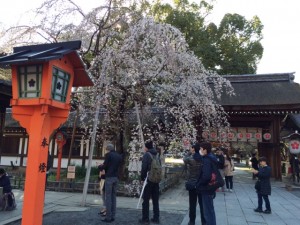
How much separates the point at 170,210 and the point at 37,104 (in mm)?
5333

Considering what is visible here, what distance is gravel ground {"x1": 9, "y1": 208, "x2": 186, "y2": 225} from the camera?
6715 mm

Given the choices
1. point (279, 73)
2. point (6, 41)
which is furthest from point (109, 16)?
point (279, 73)

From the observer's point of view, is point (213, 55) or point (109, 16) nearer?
point (109, 16)

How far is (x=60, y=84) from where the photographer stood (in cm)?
528

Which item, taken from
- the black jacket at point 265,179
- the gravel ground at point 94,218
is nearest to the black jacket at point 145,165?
the gravel ground at point 94,218

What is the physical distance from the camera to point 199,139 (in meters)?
16.0

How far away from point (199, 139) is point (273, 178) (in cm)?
529

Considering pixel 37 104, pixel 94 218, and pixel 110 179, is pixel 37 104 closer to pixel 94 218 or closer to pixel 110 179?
pixel 110 179

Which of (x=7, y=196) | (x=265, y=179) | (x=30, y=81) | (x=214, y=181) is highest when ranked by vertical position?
(x=30, y=81)

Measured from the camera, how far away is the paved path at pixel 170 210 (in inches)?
276

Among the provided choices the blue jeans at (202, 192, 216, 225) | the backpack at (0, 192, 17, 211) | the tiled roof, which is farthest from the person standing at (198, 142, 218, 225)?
the tiled roof

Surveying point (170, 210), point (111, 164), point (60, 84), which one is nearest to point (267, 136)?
point (170, 210)

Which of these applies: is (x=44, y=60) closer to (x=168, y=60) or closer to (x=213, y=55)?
(x=168, y=60)

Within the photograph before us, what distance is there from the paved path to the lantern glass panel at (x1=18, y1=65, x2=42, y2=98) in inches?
132
